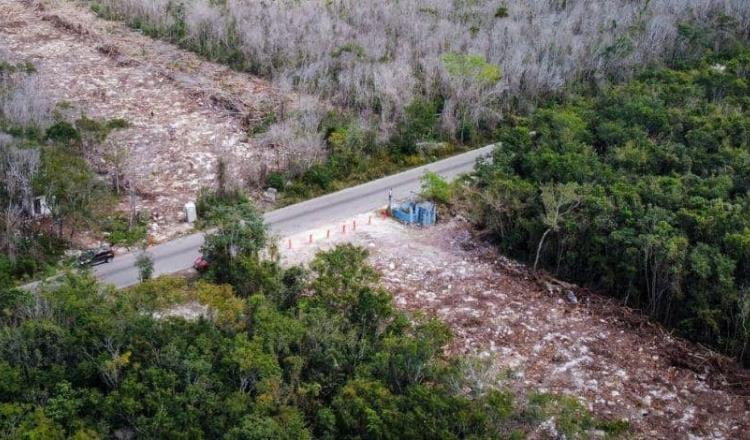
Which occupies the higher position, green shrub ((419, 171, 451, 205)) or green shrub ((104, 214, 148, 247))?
green shrub ((419, 171, 451, 205))

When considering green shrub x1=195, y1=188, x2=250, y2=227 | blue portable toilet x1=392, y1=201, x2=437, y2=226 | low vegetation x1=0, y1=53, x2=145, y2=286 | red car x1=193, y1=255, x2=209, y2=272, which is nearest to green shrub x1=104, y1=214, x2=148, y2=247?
low vegetation x1=0, y1=53, x2=145, y2=286

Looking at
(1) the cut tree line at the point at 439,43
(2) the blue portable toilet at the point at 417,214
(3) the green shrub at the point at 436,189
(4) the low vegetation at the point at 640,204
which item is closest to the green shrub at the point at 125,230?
(1) the cut tree line at the point at 439,43

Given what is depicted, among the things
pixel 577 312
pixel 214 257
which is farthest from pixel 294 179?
pixel 577 312

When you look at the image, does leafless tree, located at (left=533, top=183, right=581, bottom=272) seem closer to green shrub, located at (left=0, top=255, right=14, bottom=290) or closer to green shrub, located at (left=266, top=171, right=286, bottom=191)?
green shrub, located at (left=266, top=171, right=286, bottom=191)

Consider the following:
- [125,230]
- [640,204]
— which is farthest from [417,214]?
[125,230]

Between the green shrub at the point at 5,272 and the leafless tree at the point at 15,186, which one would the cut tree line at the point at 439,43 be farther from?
the green shrub at the point at 5,272

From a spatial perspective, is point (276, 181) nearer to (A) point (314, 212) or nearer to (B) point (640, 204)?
(A) point (314, 212)
